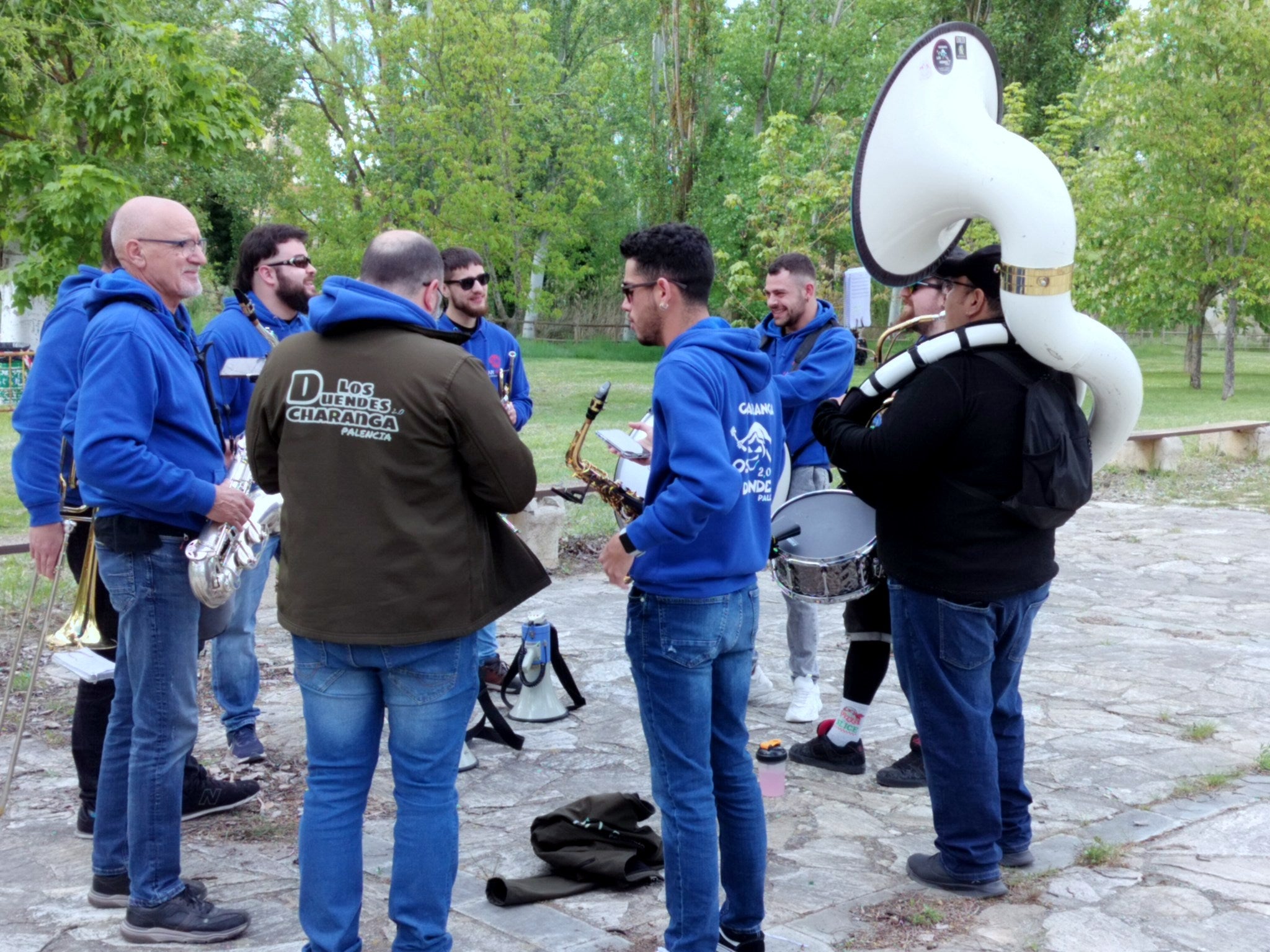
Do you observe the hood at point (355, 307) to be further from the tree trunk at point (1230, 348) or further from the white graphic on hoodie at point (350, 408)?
the tree trunk at point (1230, 348)

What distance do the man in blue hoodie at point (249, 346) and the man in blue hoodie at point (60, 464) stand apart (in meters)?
0.76

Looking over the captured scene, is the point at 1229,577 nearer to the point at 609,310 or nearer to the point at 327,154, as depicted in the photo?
the point at 327,154

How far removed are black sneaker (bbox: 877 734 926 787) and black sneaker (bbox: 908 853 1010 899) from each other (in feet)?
2.74

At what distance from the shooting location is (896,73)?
365 cm

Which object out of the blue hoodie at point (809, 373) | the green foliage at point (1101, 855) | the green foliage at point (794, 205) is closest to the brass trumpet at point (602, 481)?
the blue hoodie at point (809, 373)

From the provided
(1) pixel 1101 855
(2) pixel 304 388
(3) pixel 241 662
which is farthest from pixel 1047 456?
(3) pixel 241 662

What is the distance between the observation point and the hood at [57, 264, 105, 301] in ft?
13.2

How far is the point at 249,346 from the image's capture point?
15.8ft

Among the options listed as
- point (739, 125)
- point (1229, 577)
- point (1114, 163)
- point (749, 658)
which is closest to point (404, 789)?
point (749, 658)

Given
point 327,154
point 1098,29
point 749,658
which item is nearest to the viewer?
point 749,658

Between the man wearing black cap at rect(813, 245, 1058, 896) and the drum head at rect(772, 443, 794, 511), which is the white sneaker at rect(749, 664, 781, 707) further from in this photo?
the man wearing black cap at rect(813, 245, 1058, 896)

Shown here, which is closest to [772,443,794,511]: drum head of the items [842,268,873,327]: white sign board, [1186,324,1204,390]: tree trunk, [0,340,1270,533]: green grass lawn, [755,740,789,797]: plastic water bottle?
[842,268,873,327]: white sign board

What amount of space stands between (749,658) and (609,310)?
38150 millimetres

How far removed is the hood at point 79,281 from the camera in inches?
158
